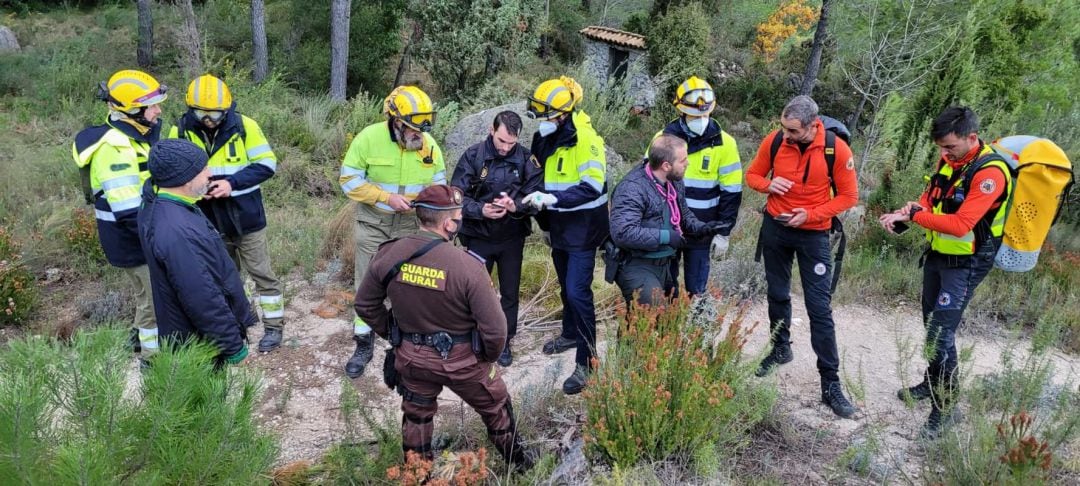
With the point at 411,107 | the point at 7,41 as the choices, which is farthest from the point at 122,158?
the point at 7,41

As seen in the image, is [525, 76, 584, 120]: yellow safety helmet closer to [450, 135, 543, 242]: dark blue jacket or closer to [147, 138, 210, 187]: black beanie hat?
[450, 135, 543, 242]: dark blue jacket

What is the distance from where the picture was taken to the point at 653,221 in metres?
3.76

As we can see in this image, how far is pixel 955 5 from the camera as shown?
1466 centimetres

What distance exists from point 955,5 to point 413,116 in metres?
15.2

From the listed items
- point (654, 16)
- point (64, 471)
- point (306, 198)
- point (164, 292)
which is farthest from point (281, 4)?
point (64, 471)

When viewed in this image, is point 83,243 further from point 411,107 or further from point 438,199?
point 438,199

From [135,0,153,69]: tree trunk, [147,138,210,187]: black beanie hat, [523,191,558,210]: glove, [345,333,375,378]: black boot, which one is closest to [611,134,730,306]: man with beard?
[523,191,558,210]: glove

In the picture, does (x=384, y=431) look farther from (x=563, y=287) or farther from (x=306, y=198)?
(x=306, y=198)

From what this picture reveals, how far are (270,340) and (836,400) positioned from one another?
3954mm

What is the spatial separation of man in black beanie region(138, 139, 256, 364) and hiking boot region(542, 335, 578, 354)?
8.07ft

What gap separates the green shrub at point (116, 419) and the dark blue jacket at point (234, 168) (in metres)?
2.40

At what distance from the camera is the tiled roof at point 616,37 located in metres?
18.8

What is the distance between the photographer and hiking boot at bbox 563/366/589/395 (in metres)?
4.18

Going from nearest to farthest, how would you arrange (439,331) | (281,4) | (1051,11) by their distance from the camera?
(439,331)
(1051,11)
(281,4)
